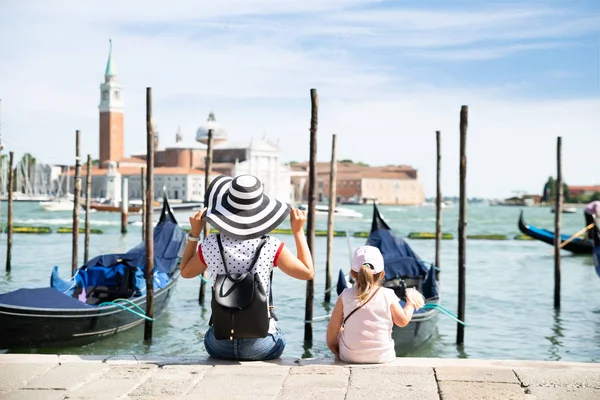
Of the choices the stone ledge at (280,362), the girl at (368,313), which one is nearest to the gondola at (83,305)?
the stone ledge at (280,362)

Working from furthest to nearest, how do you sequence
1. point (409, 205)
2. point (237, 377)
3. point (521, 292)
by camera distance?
point (409, 205) → point (521, 292) → point (237, 377)

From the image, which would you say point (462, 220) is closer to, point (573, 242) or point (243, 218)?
point (243, 218)

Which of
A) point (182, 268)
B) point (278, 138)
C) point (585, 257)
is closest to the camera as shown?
point (182, 268)

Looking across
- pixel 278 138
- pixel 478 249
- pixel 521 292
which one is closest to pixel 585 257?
pixel 478 249

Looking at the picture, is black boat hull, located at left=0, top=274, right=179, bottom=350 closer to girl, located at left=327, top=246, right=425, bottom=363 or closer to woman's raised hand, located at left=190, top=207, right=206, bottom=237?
woman's raised hand, located at left=190, top=207, right=206, bottom=237

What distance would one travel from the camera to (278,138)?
61.4 meters

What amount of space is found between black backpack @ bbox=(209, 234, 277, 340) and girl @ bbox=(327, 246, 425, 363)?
31cm

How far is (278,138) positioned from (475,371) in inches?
2331

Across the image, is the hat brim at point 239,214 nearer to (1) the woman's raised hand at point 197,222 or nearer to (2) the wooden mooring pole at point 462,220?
(1) the woman's raised hand at point 197,222

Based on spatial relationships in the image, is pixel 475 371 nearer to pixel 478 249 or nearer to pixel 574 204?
pixel 478 249

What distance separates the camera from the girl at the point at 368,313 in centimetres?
264

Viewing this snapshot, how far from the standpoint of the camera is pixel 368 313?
8.78 feet

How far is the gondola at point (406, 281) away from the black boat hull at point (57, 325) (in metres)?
1.49

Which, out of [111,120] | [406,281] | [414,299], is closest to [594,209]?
[406,281]
